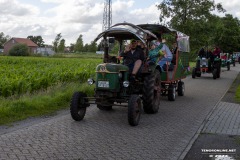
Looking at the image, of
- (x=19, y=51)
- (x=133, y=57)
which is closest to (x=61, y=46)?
(x=19, y=51)

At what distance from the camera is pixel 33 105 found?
32.9 ft

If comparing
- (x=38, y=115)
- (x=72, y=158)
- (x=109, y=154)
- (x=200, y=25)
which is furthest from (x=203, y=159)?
(x=200, y=25)

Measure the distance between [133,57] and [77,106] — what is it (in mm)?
2236

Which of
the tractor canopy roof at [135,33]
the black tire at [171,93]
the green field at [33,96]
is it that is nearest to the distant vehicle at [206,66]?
the green field at [33,96]

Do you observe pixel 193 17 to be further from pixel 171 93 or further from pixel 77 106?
pixel 77 106

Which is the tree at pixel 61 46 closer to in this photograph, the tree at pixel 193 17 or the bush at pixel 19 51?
the bush at pixel 19 51

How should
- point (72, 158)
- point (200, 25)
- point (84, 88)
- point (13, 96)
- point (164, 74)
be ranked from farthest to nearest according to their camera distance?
point (200, 25), point (84, 88), point (164, 74), point (13, 96), point (72, 158)

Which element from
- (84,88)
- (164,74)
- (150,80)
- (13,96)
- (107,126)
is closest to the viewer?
→ (107,126)

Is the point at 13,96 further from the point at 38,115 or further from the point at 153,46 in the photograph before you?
the point at 153,46

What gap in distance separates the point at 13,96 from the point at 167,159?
6.67 meters

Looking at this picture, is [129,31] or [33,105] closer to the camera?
[129,31]

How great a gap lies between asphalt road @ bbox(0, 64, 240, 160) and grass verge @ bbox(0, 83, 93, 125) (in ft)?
1.67

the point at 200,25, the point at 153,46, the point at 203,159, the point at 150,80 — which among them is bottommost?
the point at 203,159

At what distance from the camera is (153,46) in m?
11.4
